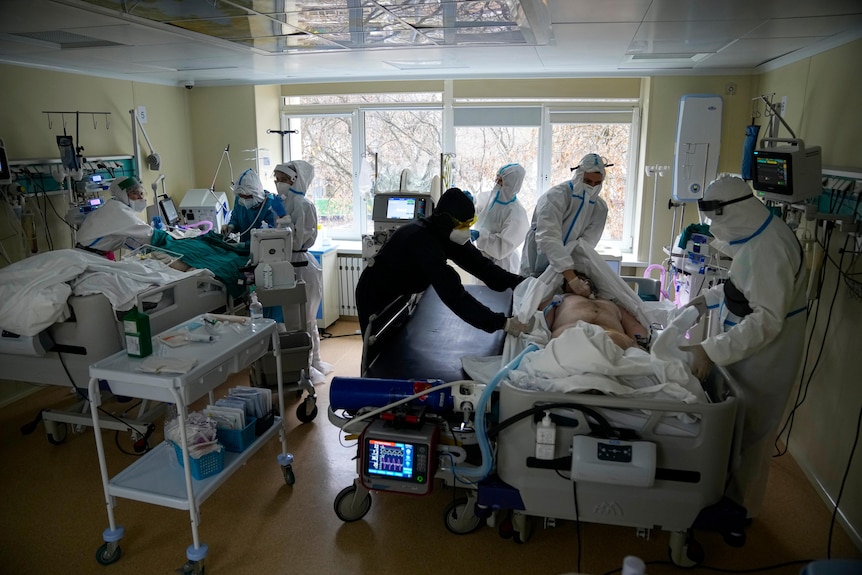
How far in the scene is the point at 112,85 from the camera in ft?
15.3

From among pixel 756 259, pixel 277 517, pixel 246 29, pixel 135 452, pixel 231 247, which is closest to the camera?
pixel 756 259

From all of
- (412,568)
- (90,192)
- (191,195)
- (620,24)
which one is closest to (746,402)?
(412,568)

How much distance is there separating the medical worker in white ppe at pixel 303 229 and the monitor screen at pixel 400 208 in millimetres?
568

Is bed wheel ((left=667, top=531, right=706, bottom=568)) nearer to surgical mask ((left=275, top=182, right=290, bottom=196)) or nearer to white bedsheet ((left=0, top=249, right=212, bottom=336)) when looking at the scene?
white bedsheet ((left=0, top=249, right=212, bottom=336))

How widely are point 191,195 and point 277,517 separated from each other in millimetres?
3473

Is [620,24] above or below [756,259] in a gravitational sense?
above

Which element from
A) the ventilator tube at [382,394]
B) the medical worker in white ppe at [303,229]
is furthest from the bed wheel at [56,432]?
the ventilator tube at [382,394]

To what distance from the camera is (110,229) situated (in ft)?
11.7

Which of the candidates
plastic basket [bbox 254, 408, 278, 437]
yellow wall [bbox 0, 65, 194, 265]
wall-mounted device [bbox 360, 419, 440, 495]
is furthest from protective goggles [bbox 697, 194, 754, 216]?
yellow wall [bbox 0, 65, 194, 265]

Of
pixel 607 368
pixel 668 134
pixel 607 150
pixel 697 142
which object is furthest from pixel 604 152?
pixel 607 368

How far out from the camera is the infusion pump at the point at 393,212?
4.44 metres

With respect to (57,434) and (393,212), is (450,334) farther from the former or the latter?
(57,434)

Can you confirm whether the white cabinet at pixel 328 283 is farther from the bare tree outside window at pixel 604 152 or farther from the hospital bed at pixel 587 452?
the hospital bed at pixel 587 452

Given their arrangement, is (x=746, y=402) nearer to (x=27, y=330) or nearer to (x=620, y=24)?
(x=620, y=24)
